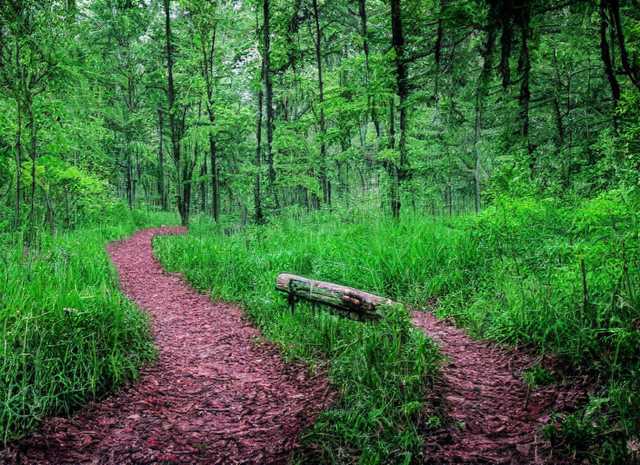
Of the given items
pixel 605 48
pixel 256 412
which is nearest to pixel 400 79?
pixel 605 48

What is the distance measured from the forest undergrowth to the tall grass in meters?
1.87

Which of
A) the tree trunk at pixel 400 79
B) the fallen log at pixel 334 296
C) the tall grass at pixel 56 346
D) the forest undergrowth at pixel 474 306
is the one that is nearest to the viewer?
the forest undergrowth at pixel 474 306

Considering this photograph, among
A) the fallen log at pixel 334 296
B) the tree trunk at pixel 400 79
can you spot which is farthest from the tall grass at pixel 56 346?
the tree trunk at pixel 400 79

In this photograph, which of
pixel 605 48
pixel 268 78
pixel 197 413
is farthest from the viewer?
pixel 268 78

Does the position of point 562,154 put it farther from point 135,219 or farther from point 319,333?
point 135,219

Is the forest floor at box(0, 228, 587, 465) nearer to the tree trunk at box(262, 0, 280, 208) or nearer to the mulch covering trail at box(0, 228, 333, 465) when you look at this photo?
the mulch covering trail at box(0, 228, 333, 465)

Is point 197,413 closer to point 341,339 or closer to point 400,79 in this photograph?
point 341,339

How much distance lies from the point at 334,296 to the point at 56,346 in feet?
9.65

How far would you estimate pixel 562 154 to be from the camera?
287 inches

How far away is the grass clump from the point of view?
3.02m

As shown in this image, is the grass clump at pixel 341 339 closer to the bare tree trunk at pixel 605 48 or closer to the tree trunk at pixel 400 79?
the tree trunk at pixel 400 79

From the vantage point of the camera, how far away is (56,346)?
3.89 meters

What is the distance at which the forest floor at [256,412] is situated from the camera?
9.82 feet

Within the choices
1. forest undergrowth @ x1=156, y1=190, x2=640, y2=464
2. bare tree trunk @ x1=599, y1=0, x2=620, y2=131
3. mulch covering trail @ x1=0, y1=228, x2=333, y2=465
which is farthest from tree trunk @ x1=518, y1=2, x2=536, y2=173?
mulch covering trail @ x1=0, y1=228, x2=333, y2=465
